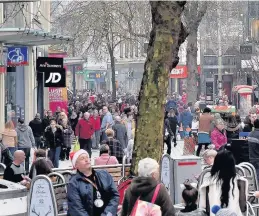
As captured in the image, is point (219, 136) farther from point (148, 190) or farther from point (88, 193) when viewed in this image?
Answer: point (148, 190)

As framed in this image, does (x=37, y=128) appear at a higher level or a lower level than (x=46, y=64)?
lower

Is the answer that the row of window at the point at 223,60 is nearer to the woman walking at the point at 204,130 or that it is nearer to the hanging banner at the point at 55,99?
the hanging banner at the point at 55,99

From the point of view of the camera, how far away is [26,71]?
37156 millimetres

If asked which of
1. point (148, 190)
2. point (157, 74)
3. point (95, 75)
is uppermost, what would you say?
point (157, 74)

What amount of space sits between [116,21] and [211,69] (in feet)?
148

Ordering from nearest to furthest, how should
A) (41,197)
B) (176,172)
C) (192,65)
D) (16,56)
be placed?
(41,197), (176,172), (16,56), (192,65)

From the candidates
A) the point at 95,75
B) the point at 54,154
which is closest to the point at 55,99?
the point at 54,154

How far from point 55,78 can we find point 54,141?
10230 millimetres

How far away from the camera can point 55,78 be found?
1361 inches

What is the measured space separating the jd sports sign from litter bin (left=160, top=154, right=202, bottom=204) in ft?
66.7

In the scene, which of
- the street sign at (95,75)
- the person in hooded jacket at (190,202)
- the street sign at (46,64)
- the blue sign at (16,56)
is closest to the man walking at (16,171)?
the person in hooded jacket at (190,202)

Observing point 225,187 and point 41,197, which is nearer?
point 225,187

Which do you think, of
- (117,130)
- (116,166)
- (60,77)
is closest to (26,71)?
(60,77)

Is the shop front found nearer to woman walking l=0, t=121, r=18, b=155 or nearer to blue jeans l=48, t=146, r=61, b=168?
blue jeans l=48, t=146, r=61, b=168
